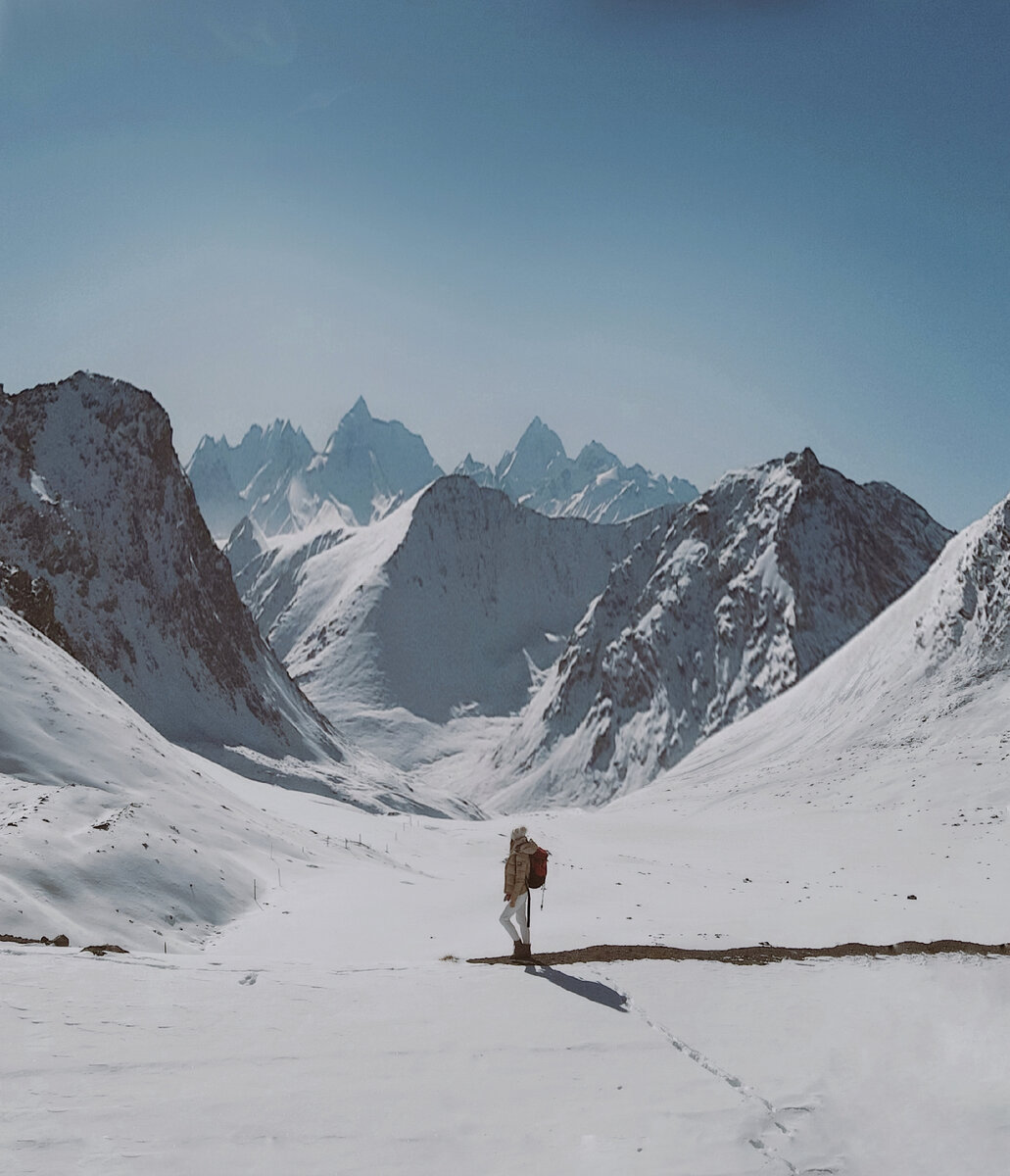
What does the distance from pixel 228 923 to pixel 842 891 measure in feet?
41.4

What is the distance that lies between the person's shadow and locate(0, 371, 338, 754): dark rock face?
68.0 meters

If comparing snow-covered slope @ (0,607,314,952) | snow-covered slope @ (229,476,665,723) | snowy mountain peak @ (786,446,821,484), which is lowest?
snow-covered slope @ (0,607,314,952)

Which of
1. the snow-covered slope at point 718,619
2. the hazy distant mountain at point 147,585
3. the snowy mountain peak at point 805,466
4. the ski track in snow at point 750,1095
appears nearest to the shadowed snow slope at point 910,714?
the ski track in snow at point 750,1095

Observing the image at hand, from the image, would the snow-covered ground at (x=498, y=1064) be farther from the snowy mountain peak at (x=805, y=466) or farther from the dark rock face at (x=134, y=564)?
the snowy mountain peak at (x=805, y=466)

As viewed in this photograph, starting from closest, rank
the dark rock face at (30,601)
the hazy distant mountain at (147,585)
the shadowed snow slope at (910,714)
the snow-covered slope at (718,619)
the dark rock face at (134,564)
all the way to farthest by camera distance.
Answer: the shadowed snow slope at (910,714) < the dark rock face at (30,601) < the hazy distant mountain at (147,585) < the dark rock face at (134,564) < the snow-covered slope at (718,619)

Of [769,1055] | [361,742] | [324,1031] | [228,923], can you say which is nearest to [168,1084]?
[324,1031]

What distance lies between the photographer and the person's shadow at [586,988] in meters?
8.06

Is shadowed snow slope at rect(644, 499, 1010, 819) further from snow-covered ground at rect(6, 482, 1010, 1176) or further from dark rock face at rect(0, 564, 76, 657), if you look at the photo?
dark rock face at rect(0, 564, 76, 657)

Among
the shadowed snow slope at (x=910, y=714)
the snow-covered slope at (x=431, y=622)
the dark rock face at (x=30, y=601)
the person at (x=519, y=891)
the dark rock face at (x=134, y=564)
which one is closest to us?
the person at (x=519, y=891)

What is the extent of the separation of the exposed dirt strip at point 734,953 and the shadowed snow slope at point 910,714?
19.8m

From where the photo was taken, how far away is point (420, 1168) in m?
4.85

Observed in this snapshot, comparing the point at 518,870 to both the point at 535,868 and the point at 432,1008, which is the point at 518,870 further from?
the point at 432,1008

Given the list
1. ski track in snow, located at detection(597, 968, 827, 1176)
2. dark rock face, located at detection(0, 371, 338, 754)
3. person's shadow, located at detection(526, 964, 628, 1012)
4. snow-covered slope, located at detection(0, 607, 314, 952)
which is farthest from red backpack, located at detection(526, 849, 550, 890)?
dark rock face, located at detection(0, 371, 338, 754)

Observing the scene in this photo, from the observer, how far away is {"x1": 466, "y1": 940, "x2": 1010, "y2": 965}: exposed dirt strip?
1007cm
